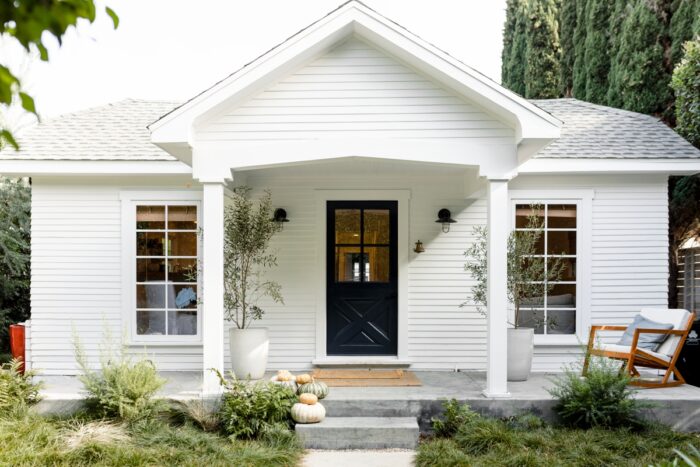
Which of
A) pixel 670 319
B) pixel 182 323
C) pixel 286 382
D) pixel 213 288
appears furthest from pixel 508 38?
pixel 286 382

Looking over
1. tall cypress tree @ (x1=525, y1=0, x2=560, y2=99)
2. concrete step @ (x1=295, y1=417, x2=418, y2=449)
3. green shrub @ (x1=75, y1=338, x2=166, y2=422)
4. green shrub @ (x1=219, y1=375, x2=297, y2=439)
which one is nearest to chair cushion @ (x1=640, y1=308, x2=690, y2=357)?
concrete step @ (x1=295, y1=417, x2=418, y2=449)

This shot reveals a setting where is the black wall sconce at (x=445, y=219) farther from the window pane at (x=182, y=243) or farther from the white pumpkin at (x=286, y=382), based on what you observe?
the window pane at (x=182, y=243)

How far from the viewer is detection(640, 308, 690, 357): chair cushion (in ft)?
21.8

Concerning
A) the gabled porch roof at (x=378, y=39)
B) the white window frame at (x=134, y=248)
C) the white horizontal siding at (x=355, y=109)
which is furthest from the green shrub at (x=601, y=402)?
the white window frame at (x=134, y=248)

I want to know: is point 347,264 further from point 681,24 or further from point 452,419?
point 681,24

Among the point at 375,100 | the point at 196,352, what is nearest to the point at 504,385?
the point at 375,100

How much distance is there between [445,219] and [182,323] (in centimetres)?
372

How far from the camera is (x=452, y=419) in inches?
232

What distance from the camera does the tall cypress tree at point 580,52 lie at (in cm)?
1270

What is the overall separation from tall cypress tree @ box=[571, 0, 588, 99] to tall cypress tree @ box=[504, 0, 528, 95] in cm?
321

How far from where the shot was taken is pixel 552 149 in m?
7.79

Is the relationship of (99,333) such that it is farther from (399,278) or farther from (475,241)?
(475,241)

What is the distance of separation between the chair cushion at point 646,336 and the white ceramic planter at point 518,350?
1.11 metres

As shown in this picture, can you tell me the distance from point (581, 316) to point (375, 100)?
4.08 metres
